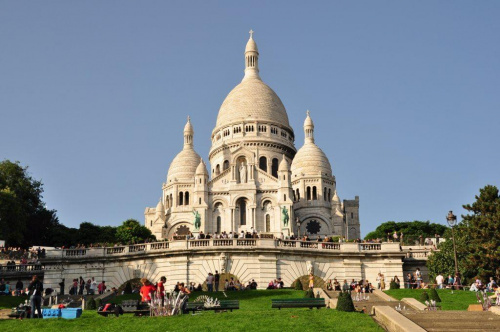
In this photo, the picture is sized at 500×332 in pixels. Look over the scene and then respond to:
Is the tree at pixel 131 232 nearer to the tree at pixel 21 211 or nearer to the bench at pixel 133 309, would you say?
the tree at pixel 21 211

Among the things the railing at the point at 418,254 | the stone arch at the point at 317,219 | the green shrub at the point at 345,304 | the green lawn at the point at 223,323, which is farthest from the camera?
the stone arch at the point at 317,219

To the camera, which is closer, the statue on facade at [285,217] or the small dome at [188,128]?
the statue on facade at [285,217]

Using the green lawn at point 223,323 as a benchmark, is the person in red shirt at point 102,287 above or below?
above

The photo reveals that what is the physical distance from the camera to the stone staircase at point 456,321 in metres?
18.3

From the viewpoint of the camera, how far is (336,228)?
306 feet

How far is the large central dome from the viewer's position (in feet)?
352

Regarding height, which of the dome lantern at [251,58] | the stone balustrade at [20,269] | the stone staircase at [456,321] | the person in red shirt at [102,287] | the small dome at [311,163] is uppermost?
the dome lantern at [251,58]

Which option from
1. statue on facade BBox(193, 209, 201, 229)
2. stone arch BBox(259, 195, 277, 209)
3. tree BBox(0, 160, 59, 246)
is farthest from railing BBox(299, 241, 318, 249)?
stone arch BBox(259, 195, 277, 209)

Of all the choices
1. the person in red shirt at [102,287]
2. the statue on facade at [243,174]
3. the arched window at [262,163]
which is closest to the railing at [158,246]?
the person in red shirt at [102,287]

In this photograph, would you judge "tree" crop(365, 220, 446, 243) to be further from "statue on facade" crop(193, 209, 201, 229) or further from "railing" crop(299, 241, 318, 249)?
"railing" crop(299, 241, 318, 249)

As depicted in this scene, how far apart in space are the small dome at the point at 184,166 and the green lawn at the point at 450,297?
69.8 m

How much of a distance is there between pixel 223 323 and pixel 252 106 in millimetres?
89233

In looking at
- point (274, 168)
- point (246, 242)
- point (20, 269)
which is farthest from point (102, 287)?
point (274, 168)

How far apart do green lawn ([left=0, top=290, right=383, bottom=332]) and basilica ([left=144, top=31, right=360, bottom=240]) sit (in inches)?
2269
